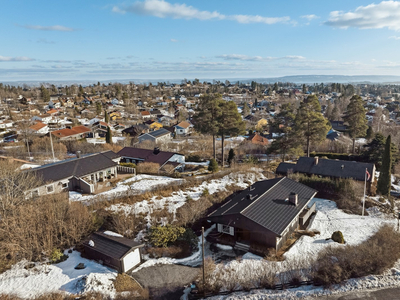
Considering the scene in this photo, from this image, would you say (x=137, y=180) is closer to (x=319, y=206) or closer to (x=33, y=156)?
(x=319, y=206)

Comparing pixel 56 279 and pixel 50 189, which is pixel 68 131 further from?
pixel 56 279

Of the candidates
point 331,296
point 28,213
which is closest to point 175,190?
point 28,213

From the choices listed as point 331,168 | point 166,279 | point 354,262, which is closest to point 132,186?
point 166,279

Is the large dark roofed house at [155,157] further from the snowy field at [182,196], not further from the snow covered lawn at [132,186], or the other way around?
the snowy field at [182,196]

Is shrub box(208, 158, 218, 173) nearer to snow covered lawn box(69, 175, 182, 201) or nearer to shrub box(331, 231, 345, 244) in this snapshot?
snow covered lawn box(69, 175, 182, 201)

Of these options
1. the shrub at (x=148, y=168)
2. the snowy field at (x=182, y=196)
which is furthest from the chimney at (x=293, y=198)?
the shrub at (x=148, y=168)

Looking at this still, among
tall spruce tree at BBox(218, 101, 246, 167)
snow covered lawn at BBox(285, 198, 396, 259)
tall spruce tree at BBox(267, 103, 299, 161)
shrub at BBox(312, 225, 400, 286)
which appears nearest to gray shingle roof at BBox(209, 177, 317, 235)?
snow covered lawn at BBox(285, 198, 396, 259)
